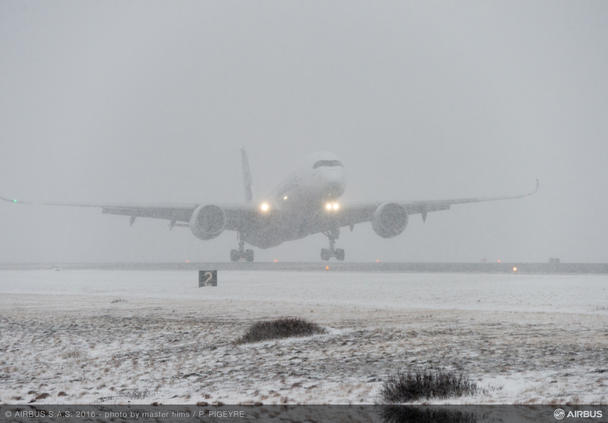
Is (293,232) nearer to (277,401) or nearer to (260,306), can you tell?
(260,306)

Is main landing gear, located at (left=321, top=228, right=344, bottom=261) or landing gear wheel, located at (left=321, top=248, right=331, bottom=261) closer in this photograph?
main landing gear, located at (left=321, top=228, right=344, bottom=261)

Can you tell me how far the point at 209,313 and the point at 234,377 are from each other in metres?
7.68

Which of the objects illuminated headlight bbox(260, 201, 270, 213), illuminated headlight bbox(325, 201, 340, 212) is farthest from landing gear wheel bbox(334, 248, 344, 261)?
illuminated headlight bbox(325, 201, 340, 212)

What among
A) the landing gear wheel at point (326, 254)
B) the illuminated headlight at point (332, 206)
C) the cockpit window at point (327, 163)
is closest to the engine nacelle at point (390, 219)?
the illuminated headlight at point (332, 206)

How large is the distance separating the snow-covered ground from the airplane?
20.5 m

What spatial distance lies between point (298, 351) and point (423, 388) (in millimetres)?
3318

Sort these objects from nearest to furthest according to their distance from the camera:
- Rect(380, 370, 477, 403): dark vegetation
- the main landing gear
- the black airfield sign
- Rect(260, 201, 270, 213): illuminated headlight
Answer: Rect(380, 370, 477, 403): dark vegetation → the black airfield sign → Rect(260, 201, 270, 213): illuminated headlight → the main landing gear

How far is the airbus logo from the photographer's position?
4.96 meters

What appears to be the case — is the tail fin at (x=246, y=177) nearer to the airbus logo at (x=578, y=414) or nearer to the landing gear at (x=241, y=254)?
the landing gear at (x=241, y=254)

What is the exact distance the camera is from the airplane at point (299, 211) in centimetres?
3725

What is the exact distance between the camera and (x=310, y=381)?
681 cm

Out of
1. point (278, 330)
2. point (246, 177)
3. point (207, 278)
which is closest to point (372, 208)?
point (207, 278)

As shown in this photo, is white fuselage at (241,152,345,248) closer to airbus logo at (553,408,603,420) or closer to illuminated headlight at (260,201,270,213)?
illuminated headlight at (260,201,270,213)

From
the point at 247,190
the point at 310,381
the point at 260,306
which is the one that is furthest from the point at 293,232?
the point at 310,381
